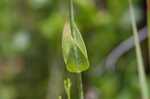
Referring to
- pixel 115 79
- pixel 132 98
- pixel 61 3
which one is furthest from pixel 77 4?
pixel 132 98

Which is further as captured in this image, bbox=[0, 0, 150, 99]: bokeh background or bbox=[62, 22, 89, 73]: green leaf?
bbox=[0, 0, 150, 99]: bokeh background

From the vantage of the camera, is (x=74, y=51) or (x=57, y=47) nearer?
(x=74, y=51)

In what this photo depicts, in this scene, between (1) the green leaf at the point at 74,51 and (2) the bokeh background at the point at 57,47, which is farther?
(2) the bokeh background at the point at 57,47

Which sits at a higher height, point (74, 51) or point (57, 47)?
point (74, 51)

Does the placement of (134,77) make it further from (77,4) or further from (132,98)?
(77,4)
